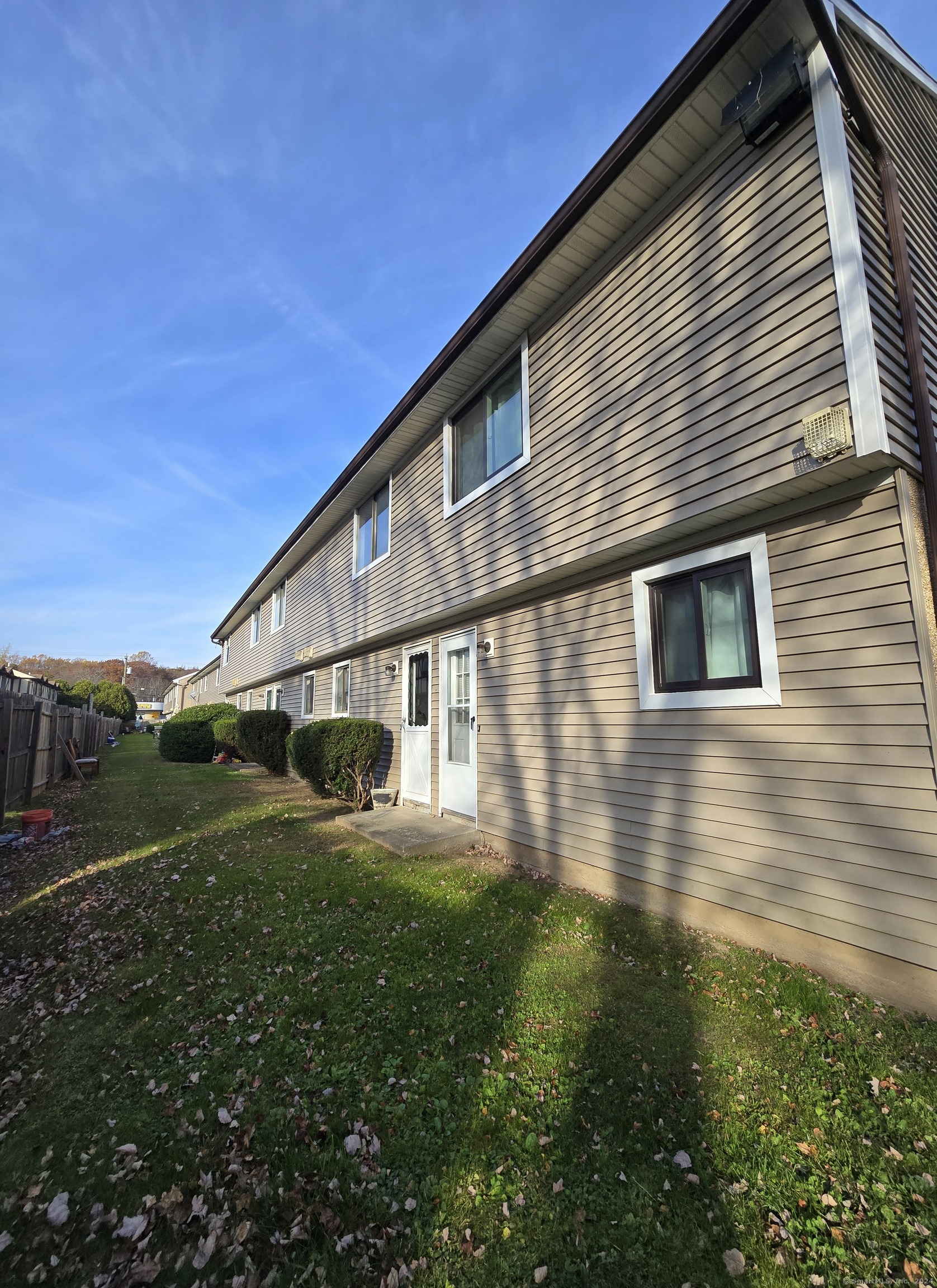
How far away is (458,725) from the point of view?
24.7ft

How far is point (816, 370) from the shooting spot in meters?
3.32

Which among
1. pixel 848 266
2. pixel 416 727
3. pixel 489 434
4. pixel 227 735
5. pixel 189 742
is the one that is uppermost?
pixel 489 434

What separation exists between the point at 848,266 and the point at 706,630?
2389 millimetres

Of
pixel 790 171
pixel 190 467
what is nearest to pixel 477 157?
pixel 790 171

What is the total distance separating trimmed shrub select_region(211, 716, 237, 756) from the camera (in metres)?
17.8

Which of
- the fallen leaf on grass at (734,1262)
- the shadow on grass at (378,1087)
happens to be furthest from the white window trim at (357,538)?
the fallen leaf on grass at (734,1262)

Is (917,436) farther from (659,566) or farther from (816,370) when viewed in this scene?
(659,566)

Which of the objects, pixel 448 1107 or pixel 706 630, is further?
pixel 706 630

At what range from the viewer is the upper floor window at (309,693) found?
45.9 feet

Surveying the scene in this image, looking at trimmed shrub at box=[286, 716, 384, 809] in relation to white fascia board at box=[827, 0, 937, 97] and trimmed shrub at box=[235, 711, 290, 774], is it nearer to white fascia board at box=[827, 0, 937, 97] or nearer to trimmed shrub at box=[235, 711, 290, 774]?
trimmed shrub at box=[235, 711, 290, 774]

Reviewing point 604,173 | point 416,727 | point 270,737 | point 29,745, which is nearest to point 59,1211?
point 416,727

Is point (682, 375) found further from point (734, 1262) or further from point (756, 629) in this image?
point (734, 1262)

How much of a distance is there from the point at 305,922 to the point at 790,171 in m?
6.49

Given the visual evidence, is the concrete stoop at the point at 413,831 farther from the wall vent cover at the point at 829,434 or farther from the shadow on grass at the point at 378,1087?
the wall vent cover at the point at 829,434
